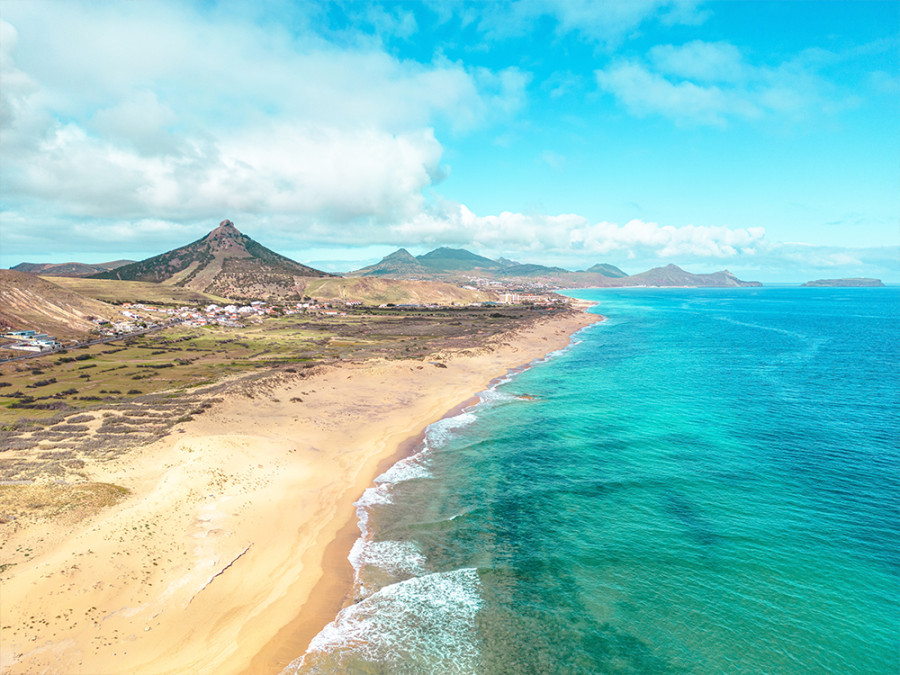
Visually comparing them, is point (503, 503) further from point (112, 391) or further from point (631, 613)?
point (112, 391)

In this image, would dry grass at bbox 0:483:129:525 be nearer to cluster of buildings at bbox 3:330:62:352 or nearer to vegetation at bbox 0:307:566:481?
vegetation at bbox 0:307:566:481

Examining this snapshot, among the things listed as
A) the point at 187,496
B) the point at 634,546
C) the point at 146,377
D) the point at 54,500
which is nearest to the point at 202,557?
the point at 187,496

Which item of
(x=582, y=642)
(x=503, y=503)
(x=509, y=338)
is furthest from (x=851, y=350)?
(x=582, y=642)

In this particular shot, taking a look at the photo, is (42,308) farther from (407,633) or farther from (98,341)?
(407,633)

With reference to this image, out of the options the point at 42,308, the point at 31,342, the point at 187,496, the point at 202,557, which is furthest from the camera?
the point at 42,308

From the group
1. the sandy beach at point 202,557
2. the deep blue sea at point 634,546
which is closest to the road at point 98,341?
the sandy beach at point 202,557

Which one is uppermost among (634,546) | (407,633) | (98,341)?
(98,341)

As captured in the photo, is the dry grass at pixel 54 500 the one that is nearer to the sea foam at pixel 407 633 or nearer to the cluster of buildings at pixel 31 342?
the sea foam at pixel 407 633
